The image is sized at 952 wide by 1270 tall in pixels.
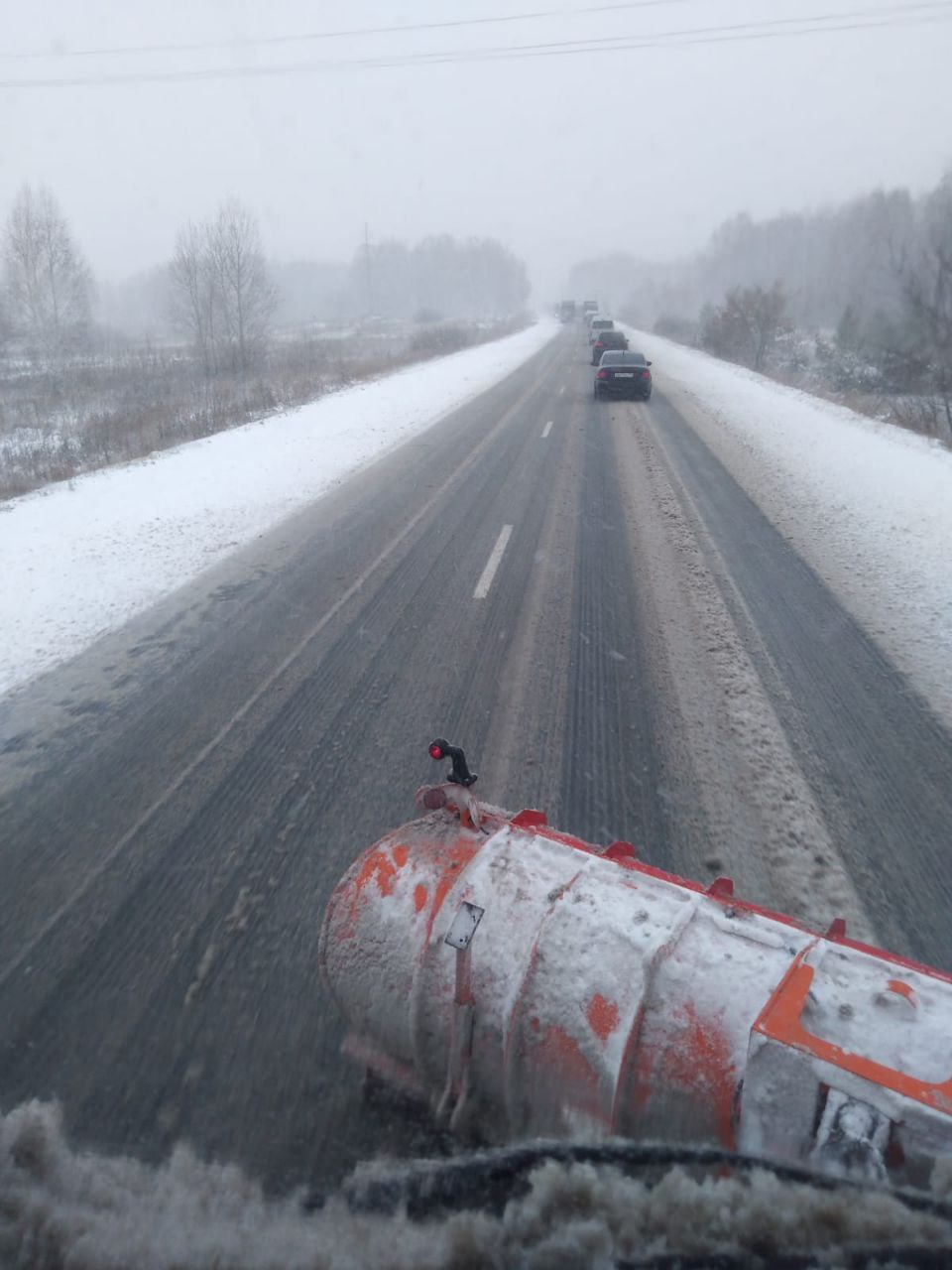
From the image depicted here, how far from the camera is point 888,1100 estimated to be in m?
1.59

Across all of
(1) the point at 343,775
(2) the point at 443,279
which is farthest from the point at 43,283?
(2) the point at 443,279

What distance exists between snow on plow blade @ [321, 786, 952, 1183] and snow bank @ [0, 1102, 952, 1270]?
0.25 metres

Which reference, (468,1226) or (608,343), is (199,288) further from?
(468,1226)

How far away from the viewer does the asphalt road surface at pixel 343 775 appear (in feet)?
9.39

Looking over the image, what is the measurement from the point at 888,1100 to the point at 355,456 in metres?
13.9

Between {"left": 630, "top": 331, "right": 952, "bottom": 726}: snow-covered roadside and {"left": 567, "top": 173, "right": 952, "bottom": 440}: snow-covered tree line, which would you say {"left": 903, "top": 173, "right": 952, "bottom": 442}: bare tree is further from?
{"left": 630, "top": 331, "right": 952, "bottom": 726}: snow-covered roadside

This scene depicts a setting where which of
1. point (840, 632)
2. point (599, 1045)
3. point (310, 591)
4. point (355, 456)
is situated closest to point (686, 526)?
point (840, 632)

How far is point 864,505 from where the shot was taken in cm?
1045

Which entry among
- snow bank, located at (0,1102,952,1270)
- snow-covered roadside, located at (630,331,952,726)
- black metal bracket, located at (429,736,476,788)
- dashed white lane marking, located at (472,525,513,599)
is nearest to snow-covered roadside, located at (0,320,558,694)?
dashed white lane marking, located at (472,525,513,599)

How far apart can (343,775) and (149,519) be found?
7264 millimetres

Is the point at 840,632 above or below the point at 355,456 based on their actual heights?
below

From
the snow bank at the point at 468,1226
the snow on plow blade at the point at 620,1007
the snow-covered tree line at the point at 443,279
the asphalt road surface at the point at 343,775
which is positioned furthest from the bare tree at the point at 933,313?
the snow-covered tree line at the point at 443,279

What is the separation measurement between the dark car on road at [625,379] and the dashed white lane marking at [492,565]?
42.7 ft

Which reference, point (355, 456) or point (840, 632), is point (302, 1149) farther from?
point (355, 456)
